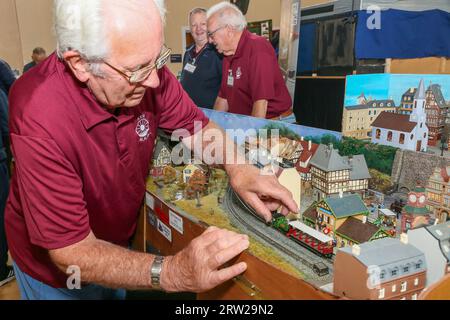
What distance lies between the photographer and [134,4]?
A: 97 centimetres

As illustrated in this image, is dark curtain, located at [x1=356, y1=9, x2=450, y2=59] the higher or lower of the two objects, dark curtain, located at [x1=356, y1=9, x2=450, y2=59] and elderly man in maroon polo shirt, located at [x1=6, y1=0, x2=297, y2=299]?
the higher

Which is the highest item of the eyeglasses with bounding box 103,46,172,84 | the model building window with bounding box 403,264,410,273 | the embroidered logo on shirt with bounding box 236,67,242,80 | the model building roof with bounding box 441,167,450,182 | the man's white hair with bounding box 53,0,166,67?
the man's white hair with bounding box 53,0,166,67

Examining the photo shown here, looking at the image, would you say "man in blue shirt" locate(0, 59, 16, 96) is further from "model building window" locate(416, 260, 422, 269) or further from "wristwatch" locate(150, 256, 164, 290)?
"model building window" locate(416, 260, 422, 269)

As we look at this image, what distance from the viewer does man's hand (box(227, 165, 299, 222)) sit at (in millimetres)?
1318

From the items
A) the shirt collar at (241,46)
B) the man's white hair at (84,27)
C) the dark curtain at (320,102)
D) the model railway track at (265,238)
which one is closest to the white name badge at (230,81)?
the shirt collar at (241,46)

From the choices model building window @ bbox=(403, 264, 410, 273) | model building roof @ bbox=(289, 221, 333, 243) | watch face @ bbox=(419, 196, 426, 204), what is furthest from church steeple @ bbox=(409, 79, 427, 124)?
model building window @ bbox=(403, 264, 410, 273)

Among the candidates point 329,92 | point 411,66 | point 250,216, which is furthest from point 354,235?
point 329,92

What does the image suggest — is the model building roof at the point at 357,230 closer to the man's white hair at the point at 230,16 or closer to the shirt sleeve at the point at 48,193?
the shirt sleeve at the point at 48,193

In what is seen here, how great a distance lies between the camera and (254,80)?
249 centimetres

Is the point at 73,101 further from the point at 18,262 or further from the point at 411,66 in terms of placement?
the point at 411,66

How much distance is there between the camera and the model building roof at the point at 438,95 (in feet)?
6.54

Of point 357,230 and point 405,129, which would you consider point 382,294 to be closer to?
point 357,230

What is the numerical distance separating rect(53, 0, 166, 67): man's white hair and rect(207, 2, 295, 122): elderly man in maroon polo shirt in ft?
5.12

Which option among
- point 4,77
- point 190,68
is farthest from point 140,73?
point 4,77
